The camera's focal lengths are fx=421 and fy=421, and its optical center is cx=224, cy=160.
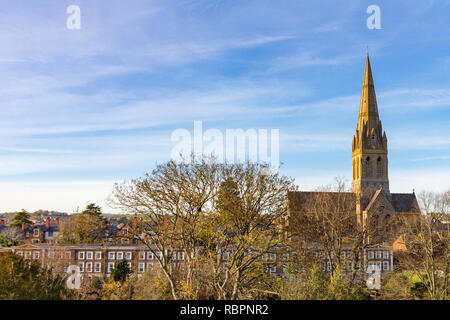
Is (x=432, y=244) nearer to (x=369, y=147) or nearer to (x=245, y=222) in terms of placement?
(x=245, y=222)

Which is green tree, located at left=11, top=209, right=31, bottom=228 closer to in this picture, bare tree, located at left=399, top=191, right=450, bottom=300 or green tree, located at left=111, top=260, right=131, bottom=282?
green tree, located at left=111, top=260, right=131, bottom=282

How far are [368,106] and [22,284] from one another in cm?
9206

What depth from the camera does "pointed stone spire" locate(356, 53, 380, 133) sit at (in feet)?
323

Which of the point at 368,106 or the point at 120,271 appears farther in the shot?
the point at 368,106

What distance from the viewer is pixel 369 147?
9725 cm

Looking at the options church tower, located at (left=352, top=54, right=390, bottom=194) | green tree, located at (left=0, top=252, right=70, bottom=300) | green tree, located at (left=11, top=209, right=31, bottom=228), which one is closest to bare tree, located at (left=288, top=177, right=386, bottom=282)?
green tree, located at (left=0, top=252, right=70, bottom=300)

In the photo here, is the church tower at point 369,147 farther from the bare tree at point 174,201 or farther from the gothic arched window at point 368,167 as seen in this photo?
the bare tree at point 174,201

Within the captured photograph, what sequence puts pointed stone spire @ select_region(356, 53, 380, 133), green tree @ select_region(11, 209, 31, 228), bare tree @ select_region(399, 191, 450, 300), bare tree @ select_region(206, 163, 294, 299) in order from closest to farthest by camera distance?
bare tree @ select_region(206, 163, 294, 299), bare tree @ select_region(399, 191, 450, 300), green tree @ select_region(11, 209, 31, 228), pointed stone spire @ select_region(356, 53, 380, 133)

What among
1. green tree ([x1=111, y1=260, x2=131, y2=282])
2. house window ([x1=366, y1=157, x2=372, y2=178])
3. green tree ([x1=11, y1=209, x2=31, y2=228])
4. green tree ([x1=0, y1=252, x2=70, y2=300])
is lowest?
green tree ([x1=111, y1=260, x2=131, y2=282])

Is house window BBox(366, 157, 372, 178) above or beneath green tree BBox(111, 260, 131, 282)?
above

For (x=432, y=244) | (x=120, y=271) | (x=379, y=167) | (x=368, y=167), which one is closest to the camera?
(x=432, y=244)

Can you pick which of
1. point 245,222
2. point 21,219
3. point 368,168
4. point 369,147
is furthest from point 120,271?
point 369,147
